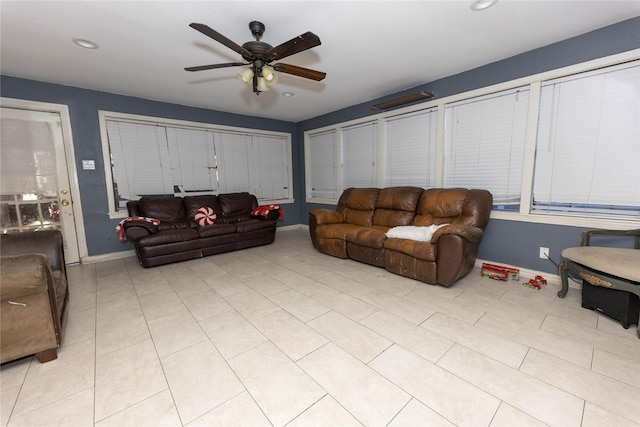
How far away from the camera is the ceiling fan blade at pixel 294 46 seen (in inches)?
70.8

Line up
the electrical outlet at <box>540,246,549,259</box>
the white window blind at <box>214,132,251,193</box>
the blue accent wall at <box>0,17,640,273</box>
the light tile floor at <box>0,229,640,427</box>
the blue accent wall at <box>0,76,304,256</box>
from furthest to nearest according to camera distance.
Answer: the white window blind at <box>214,132,251,193</box> < the blue accent wall at <box>0,76,304,256</box> < the electrical outlet at <box>540,246,549,259</box> < the blue accent wall at <box>0,17,640,273</box> < the light tile floor at <box>0,229,640,427</box>

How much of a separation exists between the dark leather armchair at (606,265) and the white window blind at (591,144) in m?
0.31

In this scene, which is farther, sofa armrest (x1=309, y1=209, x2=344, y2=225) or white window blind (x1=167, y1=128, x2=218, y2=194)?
white window blind (x1=167, y1=128, x2=218, y2=194)

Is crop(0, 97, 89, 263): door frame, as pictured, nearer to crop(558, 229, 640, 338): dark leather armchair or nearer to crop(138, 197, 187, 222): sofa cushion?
crop(138, 197, 187, 222): sofa cushion

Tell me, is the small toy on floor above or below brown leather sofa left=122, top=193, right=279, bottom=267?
below

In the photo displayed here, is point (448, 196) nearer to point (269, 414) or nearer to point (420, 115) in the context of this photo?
point (420, 115)

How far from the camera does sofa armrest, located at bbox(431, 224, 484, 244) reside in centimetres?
258

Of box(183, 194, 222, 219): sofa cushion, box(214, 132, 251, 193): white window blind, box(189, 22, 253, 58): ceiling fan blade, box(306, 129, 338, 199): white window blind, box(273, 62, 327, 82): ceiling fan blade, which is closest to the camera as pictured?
box(189, 22, 253, 58): ceiling fan blade

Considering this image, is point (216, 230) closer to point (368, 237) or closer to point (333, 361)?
point (368, 237)

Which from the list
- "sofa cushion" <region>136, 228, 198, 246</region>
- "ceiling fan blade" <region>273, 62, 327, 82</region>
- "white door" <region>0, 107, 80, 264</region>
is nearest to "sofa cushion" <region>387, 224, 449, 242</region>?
"ceiling fan blade" <region>273, 62, 327, 82</region>

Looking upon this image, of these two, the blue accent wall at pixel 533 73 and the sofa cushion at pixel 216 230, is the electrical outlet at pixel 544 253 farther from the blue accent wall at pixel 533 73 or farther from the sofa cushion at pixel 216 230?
the sofa cushion at pixel 216 230

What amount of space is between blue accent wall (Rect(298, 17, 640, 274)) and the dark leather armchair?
0.78ft

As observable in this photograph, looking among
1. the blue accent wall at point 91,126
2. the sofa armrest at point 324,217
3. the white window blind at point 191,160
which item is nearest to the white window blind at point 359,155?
the sofa armrest at point 324,217

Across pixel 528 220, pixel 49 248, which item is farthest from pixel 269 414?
pixel 528 220
